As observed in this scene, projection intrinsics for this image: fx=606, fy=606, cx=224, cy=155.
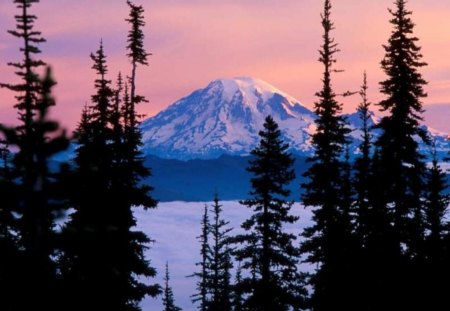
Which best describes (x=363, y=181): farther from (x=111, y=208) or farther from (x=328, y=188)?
(x=111, y=208)

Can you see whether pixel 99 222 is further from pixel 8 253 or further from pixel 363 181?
pixel 363 181

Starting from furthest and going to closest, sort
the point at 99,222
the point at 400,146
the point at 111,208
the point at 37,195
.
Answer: the point at 400,146, the point at 111,208, the point at 99,222, the point at 37,195

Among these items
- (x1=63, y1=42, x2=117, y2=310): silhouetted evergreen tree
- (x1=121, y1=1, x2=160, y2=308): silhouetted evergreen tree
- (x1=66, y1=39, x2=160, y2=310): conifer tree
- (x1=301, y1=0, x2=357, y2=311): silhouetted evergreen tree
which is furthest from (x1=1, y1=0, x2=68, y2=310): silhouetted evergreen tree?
(x1=301, y1=0, x2=357, y2=311): silhouetted evergreen tree

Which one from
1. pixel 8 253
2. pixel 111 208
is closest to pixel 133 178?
pixel 111 208

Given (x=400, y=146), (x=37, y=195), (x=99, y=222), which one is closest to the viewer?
(x=37, y=195)

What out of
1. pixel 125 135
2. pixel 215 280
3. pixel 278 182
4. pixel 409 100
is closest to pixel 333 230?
pixel 278 182

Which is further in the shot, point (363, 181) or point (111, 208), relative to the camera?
point (363, 181)

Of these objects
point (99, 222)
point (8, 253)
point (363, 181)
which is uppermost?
point (363, 181)

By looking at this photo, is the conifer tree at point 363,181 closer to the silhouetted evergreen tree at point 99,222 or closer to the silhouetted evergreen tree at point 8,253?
the silhouetted evergreen tree at point 99,222

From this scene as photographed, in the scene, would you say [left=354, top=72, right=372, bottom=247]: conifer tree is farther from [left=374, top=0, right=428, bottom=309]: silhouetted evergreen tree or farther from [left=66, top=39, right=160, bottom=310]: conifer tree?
[left=66, top=39, right=160, bottom=310]: conifer tree

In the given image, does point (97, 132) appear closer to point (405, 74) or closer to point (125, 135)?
point (125, 135)

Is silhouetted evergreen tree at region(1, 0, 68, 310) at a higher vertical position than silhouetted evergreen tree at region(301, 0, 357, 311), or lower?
lower

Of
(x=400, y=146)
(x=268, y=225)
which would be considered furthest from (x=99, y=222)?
(x=400, y=146)

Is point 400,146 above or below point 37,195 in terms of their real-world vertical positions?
above
